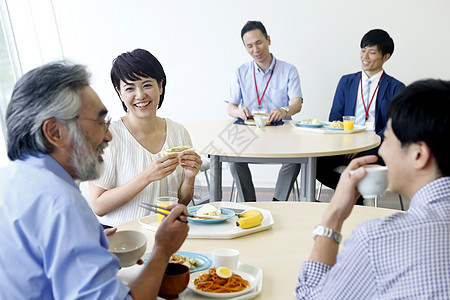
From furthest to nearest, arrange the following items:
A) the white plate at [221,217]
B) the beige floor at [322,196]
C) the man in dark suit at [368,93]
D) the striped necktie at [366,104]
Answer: the beige floor at [322,196] → the striped necktie at [366,104] → the man in dark suit at [368,93] → the white plate at [221,217]

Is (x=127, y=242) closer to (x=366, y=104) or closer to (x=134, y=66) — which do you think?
(x=134, y=66)

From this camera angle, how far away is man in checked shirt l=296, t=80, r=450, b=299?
94 cm

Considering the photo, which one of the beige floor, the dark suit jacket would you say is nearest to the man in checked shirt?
the dark suit jacket

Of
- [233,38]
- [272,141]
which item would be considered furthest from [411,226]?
[233,38]

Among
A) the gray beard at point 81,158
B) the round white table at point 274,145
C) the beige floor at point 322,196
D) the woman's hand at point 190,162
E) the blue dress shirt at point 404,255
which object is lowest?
the beige floor at point 322,196

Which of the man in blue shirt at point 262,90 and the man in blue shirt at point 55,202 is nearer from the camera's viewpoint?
the man in blue shirt at point 55,202

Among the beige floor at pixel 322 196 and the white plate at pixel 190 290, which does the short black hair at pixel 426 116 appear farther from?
the beige floor at pixel 322 196

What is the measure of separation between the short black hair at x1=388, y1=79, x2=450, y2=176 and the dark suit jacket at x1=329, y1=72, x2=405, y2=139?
300cm

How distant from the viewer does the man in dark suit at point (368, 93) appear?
3936 millimetres

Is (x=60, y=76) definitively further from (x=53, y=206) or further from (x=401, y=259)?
(x=401, y=259)

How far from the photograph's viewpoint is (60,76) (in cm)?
117

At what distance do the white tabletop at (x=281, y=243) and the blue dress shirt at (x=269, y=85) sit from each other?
2.50m

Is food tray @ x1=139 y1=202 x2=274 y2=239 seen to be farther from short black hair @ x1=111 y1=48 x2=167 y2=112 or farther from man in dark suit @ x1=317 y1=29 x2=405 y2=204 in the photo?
man in dark suit @ x1=317 y1=29 x2=405 y2=204

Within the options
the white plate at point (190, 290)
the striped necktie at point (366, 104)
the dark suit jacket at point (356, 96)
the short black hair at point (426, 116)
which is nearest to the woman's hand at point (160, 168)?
the white plate at point (190, 290)
